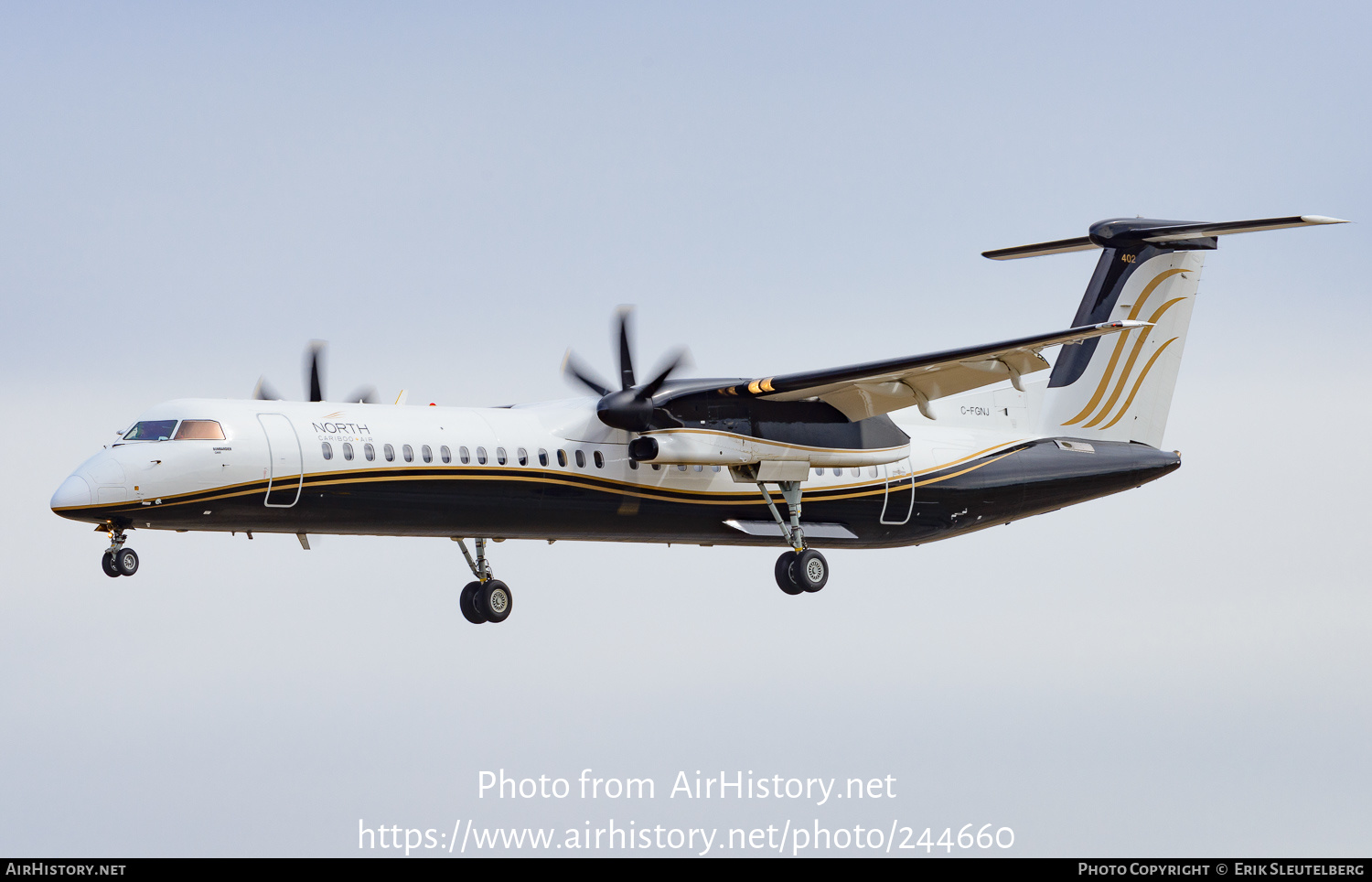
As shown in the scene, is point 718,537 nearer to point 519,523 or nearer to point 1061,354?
point 519,523

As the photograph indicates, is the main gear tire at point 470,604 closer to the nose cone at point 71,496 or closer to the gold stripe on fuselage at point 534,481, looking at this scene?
the gold stripe on fuselage at point 534,481

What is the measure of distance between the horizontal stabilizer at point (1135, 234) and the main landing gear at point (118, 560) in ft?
61.7

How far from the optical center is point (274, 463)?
20375 mm

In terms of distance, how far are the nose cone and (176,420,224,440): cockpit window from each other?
1358mm

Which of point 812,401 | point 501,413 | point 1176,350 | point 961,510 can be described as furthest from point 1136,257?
point 501,413

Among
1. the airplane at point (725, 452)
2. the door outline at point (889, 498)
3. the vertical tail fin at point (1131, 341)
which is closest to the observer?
the airplane at point (725, 452)

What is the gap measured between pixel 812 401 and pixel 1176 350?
9.34 metres

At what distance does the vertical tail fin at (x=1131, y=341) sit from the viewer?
29.4 m

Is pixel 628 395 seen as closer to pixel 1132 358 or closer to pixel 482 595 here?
pixel 482 595

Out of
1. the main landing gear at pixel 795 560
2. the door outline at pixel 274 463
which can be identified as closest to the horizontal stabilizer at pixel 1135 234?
the main landing gear at pixel 795 560

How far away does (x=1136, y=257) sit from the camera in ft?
97.8

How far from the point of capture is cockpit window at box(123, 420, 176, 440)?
65.2 feet

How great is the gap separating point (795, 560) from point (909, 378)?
3668mm

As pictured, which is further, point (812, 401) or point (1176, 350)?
point (1176, 350)
